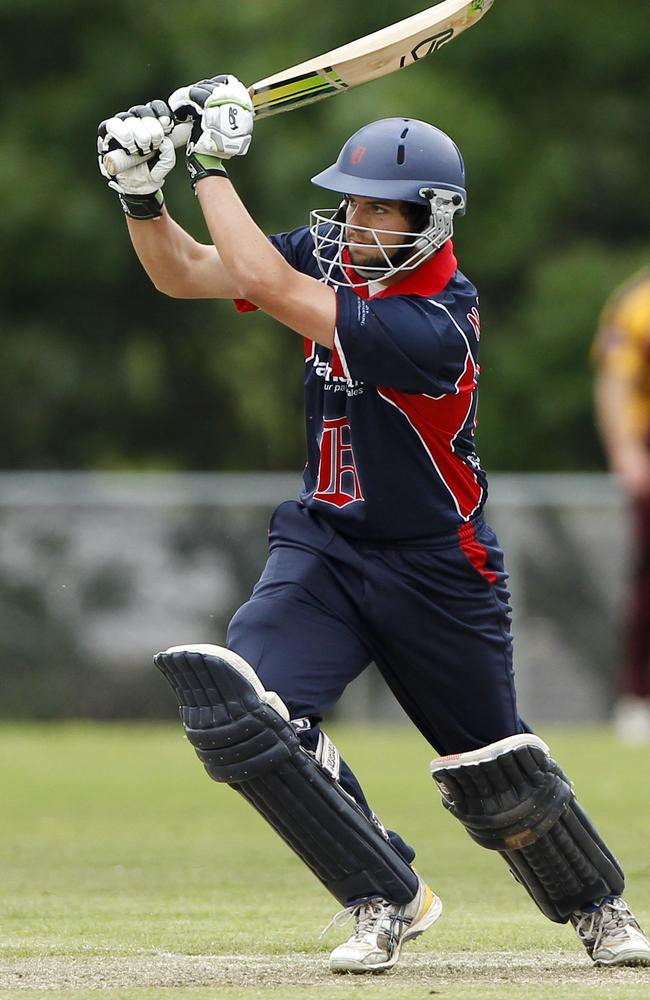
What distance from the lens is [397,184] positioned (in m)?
4.71

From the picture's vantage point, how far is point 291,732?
14.8 feet

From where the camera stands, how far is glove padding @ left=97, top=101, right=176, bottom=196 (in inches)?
184

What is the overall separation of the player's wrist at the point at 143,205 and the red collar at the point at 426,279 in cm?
50

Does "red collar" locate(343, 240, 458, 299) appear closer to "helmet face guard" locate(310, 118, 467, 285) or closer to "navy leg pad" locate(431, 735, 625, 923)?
"helmet face guard" locate(310, 118, 467, 285)

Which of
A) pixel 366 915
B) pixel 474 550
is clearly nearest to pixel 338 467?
pixel 474 550

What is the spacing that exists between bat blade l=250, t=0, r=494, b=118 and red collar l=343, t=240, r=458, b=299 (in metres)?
0.53

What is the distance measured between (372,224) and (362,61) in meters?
0.64

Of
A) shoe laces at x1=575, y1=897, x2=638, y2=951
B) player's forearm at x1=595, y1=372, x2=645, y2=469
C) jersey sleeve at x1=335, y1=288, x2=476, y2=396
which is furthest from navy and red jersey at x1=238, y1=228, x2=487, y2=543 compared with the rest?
player's forearm at x1=595, y1=372, x2=645, y2=469

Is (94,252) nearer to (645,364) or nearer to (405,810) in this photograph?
(645,364)

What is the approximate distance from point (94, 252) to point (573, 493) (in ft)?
16.0

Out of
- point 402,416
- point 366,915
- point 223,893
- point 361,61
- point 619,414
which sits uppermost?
point 361,61

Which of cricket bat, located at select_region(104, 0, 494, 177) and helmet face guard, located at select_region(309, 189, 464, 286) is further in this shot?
cricket bat, located at select_region(104, 0, 494, 177)

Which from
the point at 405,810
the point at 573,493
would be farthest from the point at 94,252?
the point at 405,810

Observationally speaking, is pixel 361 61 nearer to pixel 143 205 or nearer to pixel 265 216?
pixel 143 205
